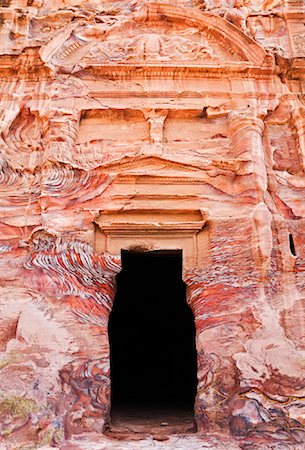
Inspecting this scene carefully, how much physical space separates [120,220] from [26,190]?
142 centimetres

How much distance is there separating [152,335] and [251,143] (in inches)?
193

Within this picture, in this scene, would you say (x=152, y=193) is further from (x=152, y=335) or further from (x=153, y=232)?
(x=152, y=335)

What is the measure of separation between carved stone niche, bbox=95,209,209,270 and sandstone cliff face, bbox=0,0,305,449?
20 mm

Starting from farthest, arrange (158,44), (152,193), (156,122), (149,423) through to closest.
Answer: (158,44), (156,122), (152,193), (149,423)

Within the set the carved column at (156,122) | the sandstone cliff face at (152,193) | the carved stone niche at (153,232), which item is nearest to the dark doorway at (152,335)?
the carved stone niche at (153,232)

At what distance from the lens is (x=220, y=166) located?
689cm

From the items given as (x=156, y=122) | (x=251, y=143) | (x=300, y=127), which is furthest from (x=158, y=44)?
(x=300, y=127)

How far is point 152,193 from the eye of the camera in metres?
6.69

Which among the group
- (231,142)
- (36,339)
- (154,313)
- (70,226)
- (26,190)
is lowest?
(36,339)

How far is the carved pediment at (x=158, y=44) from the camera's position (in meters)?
7.65

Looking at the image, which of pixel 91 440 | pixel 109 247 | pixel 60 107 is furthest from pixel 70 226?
pixel 91 440

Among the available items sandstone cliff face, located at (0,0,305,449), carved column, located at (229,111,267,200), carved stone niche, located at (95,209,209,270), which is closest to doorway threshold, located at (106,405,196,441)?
sandstone cliff face, located at (0,0,305,449)

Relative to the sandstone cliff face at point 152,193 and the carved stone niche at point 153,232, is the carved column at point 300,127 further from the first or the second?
the carved stone niche at point 153,232

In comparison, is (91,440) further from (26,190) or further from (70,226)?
(26,190)
